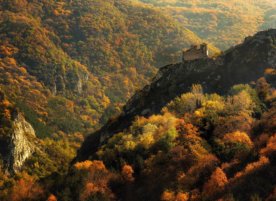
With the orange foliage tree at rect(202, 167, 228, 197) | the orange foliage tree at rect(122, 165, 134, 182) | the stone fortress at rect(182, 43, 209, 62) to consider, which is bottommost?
the orange foliage tree at rect(122, 165, 134, 182)

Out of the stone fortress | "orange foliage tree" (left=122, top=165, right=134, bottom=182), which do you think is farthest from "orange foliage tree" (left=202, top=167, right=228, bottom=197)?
the stone fortress

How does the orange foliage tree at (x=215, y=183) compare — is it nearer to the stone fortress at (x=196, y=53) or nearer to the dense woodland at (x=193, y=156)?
the dense woodland at (x=193, y=156)

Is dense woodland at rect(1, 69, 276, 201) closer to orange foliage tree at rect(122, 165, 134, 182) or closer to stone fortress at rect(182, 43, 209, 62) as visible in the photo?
orange foliage tree at rect(122, 165, 134, 182)

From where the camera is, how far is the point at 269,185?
6012cm

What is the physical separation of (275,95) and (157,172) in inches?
1264

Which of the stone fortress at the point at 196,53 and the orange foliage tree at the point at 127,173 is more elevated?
the stone fortress at the point at 196,53

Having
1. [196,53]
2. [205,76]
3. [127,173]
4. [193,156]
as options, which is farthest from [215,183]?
[196,53]

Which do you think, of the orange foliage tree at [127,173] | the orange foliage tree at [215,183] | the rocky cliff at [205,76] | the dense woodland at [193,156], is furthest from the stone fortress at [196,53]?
the orange foliage tree at [215,183]

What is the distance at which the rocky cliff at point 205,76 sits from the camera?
108 metres

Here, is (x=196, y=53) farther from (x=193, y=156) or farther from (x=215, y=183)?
(x=215, y=183)

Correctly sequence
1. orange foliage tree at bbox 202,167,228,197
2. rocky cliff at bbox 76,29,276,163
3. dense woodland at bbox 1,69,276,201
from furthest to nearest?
1. rocky cliff at bbox 76,29,276,163
2. dense woodland at bbox 1,69,276,201
3. orange foliage tree at bbox 202,167,228,197

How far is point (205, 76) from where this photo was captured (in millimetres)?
111500

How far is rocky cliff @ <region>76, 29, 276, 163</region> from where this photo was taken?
354 feet

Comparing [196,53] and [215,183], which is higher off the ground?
[196,53]
